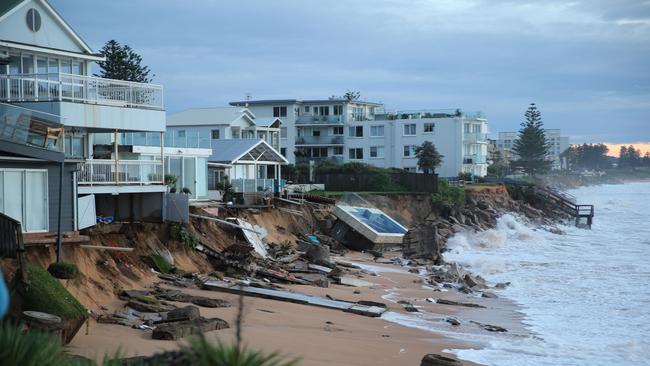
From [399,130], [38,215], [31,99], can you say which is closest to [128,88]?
[31,99]

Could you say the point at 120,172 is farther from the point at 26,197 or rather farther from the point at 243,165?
the point at 243,165

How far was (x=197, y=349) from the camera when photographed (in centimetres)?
783

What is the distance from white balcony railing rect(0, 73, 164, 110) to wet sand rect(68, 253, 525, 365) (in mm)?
7591

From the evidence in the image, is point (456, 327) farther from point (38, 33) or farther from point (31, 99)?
point (38, 33)

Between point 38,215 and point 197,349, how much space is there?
13053mm

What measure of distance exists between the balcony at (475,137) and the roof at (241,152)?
34.4 meters

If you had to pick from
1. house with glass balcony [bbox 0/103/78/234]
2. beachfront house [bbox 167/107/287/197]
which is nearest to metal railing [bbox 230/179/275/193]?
beachfront house [bbox 167/107/287/197]

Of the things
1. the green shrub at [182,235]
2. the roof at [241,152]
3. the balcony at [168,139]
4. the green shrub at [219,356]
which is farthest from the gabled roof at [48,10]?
the green shrub at [219,356]

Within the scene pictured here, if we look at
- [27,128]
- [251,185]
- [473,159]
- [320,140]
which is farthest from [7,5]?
[473,159]

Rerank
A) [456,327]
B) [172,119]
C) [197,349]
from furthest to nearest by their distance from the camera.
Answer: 1. [172,119]
2. [456,327]
3. [197,349]

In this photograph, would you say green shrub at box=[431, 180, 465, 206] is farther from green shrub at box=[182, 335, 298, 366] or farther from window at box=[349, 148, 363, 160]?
green shrub at box=[182, 335, 298, 366]

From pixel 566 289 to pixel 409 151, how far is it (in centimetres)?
5101

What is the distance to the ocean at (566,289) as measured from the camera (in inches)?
741

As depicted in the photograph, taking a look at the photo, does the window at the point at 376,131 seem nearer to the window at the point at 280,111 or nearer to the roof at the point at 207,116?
the window at the point at 280,111
